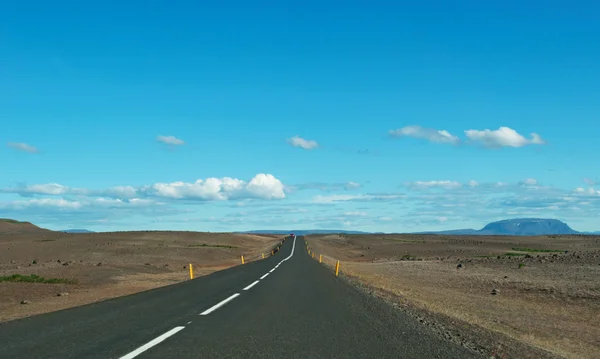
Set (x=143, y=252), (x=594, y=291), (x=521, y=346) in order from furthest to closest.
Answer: (x=143, y=252) → (x=594, y=291) → (x=521, y=346)

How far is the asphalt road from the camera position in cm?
991

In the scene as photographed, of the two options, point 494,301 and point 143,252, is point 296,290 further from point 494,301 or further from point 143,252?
point 143,252

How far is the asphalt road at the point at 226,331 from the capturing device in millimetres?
9914

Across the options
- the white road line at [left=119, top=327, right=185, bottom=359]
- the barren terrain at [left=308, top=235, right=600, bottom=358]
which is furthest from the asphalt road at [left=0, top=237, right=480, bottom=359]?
the barren terrain at [left=308, top=235, right=600, bottom=358]

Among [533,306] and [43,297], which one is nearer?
[43,297]

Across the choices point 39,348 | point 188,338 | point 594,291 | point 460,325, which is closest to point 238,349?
point 188,338

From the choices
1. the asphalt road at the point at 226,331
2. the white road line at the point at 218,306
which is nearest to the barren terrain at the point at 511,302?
the asphalt road at the point at 226,331

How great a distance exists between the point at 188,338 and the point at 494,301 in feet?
69.6

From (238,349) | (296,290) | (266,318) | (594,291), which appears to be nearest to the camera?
(238,349)

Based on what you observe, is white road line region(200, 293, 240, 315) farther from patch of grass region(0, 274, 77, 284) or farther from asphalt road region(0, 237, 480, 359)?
patch of grass region(0, 274, 77, 284)

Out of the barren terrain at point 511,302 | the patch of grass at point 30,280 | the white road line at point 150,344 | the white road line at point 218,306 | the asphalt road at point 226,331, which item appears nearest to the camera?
the white road line at point 150,344

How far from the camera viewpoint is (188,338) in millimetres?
11242

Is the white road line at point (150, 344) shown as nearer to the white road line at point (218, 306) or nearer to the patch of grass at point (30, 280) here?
the white road line at point (218, 306)

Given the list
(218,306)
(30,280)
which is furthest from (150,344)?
(30,280)
